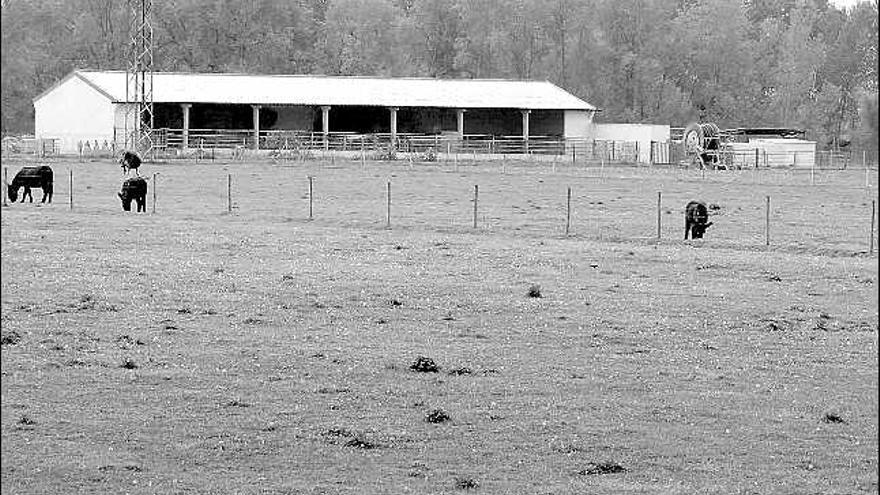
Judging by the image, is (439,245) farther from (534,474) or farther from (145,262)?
(534,474)

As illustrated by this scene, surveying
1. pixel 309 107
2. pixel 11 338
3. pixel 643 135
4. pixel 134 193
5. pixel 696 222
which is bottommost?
pixel 11 338

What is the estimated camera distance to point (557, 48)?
352ft

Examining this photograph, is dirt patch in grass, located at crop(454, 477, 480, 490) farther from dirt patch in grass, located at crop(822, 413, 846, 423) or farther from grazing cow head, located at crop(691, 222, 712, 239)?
grazing cow head, located at crop(691, 222, 712, 239)

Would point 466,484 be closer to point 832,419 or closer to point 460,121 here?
point 832,419

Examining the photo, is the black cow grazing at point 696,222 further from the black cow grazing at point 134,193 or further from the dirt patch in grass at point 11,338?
the dirt patch in grass at point 11,338

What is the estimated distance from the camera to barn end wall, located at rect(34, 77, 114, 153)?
249ft

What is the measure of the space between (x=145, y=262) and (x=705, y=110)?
264 feet

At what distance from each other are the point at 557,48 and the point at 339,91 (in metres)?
29.7

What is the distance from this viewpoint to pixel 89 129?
76750 millimetres

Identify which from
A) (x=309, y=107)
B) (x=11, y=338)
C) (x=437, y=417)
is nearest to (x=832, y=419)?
(x=437, y=417)

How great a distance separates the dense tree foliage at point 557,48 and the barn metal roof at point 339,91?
1639 cm

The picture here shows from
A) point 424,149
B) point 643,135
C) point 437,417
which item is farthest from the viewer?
point 643,135

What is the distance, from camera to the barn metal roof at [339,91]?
7781 cm

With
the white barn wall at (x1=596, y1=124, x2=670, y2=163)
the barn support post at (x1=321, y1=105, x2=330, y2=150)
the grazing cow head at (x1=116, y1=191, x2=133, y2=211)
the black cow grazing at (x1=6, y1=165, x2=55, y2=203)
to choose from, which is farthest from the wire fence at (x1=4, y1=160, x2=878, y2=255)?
the white barn wall at (x1=596, y1=124, x2=670, y2=163)
